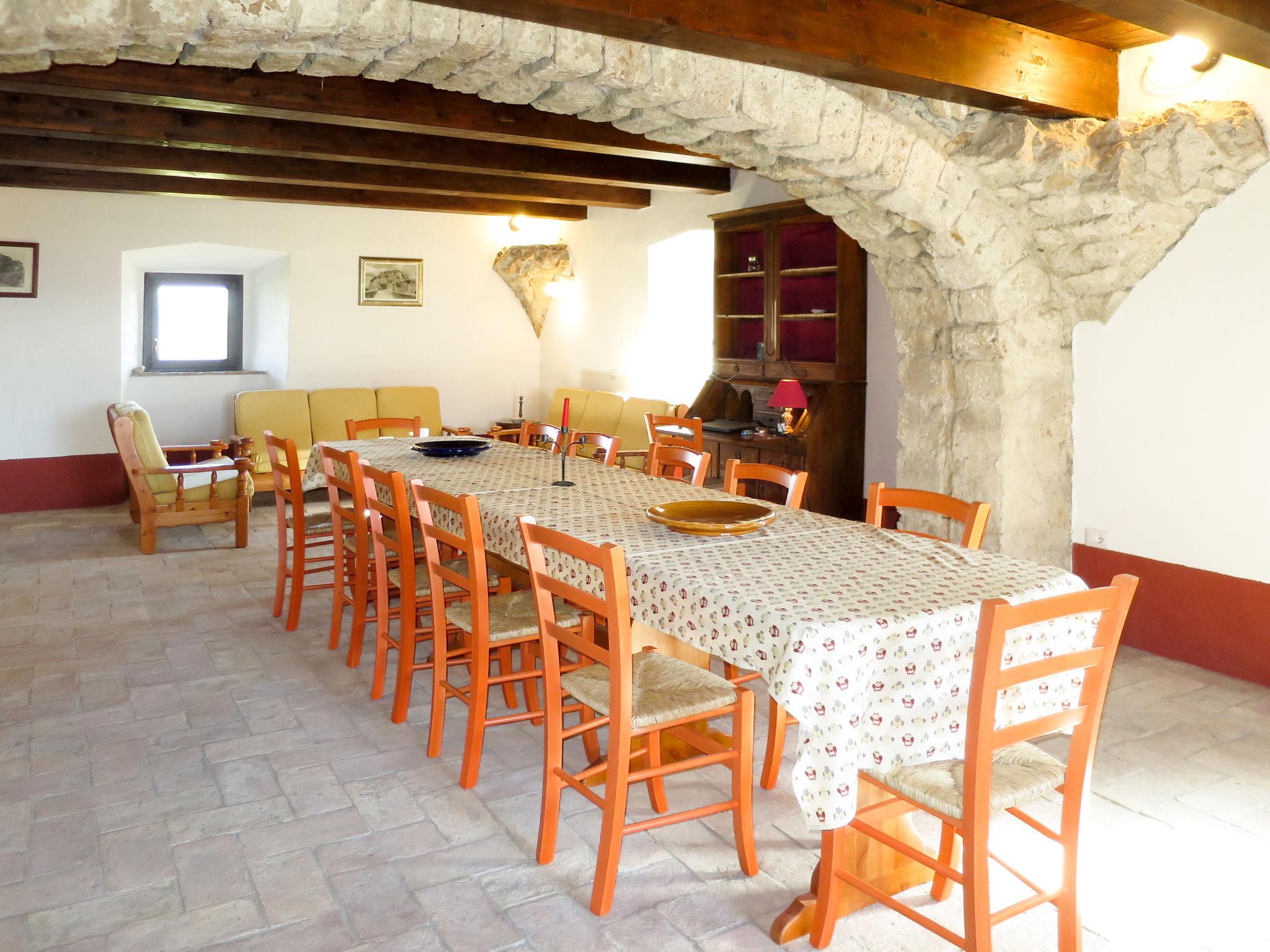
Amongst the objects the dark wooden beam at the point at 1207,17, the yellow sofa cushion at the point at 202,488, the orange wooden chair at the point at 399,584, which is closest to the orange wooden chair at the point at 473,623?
the orange wooden chair at the point at 399,584

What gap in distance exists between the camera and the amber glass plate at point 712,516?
9.44 ft

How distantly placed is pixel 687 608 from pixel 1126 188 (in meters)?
2.93

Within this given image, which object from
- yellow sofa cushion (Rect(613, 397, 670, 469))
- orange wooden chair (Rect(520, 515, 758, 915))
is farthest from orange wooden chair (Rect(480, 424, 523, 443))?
orange wooden chair (Rect(520, 515, 758, 915))

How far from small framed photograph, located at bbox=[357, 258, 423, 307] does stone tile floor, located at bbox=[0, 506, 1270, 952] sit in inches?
200

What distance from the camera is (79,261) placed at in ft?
25.3

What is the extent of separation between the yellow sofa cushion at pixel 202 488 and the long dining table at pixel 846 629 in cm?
416

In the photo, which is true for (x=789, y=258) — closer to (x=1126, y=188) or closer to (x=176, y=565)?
(x=1126, y=188)

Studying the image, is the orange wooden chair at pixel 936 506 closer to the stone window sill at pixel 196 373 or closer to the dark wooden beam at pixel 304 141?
the dark wooden beam at pixel 304 141

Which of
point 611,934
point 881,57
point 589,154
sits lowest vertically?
point 611,934

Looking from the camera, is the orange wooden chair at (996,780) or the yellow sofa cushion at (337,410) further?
the yellow sofa cushion at (337,410)

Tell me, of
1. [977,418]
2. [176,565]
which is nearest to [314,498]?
[176,565]

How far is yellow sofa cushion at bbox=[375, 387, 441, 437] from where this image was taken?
28.2 ft

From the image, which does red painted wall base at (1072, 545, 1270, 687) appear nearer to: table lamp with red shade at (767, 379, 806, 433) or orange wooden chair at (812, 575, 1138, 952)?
table lamp with red shade at (767, 379, 806, 433)

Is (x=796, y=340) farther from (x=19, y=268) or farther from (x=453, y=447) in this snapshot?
(x=19, y=268)
